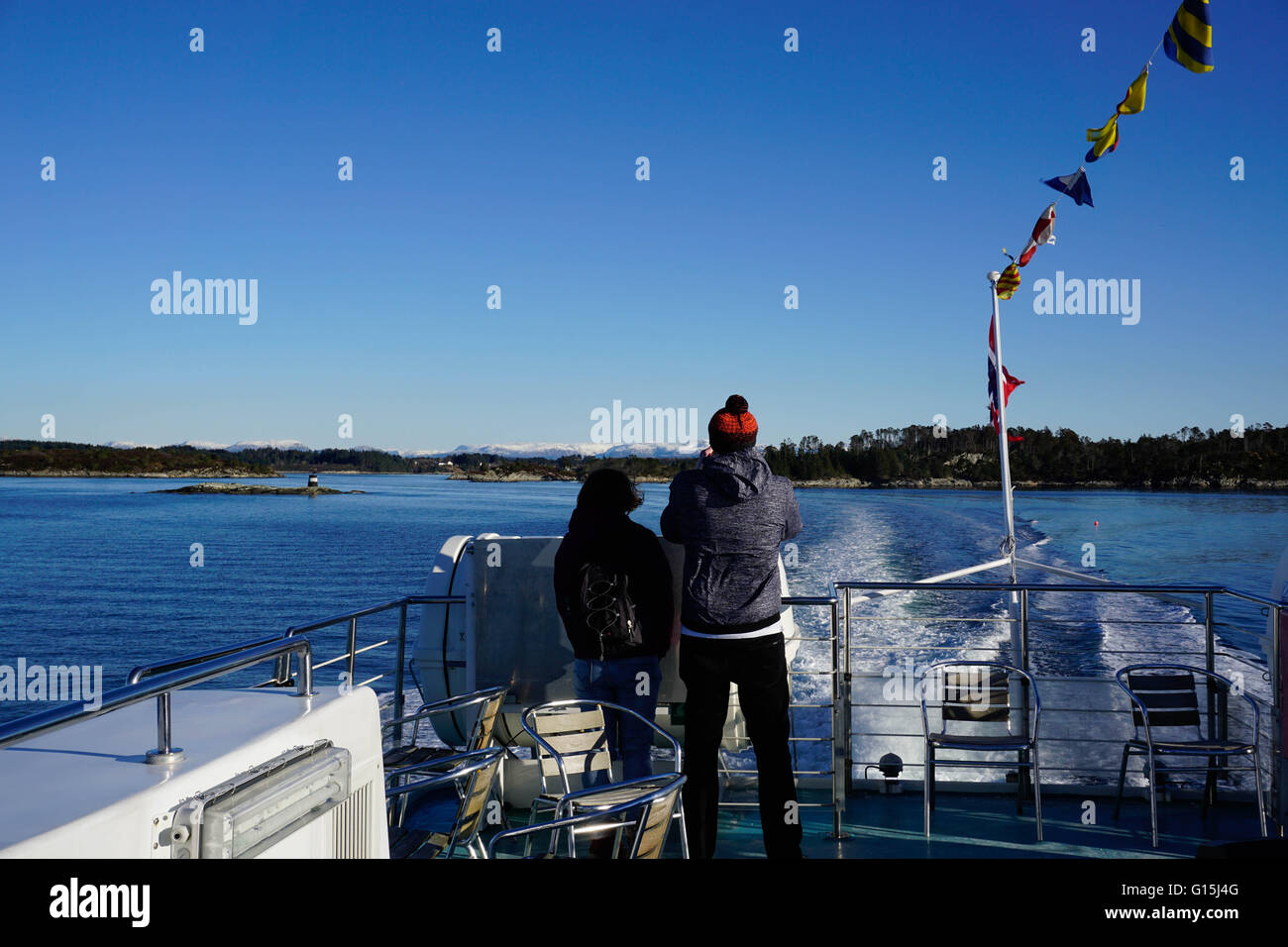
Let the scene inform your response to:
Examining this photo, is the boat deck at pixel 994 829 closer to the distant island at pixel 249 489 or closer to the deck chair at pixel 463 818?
the deck chair at pixel 463 818

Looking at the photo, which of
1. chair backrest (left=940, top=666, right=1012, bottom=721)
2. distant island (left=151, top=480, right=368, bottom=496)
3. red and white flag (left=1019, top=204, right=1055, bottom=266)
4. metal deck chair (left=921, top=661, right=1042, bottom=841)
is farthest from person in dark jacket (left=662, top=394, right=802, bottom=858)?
distant island (left=151, top=480, right=368, bottom=496)

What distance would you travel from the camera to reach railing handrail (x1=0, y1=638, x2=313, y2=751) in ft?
4.83

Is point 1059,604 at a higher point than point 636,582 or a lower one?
lower

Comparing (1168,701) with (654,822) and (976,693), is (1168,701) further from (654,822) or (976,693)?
(654,822)

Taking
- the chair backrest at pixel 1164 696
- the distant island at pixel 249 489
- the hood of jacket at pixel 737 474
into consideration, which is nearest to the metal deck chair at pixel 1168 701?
the chair backrest at pixel 1164 696

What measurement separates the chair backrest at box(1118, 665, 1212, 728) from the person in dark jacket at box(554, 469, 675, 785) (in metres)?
2.58

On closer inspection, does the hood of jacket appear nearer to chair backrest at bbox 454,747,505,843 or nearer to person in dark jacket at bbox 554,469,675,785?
person in dark jacket at bbox 554,469,675,785

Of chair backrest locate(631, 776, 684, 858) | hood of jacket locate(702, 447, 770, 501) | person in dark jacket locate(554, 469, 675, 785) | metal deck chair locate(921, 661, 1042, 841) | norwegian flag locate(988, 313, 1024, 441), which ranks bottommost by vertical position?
metal deck chair locate(921, 661, 1042, 841)

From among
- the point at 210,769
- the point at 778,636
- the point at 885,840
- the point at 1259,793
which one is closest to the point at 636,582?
the point at 778,636

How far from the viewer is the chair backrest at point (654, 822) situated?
229 centimetres
